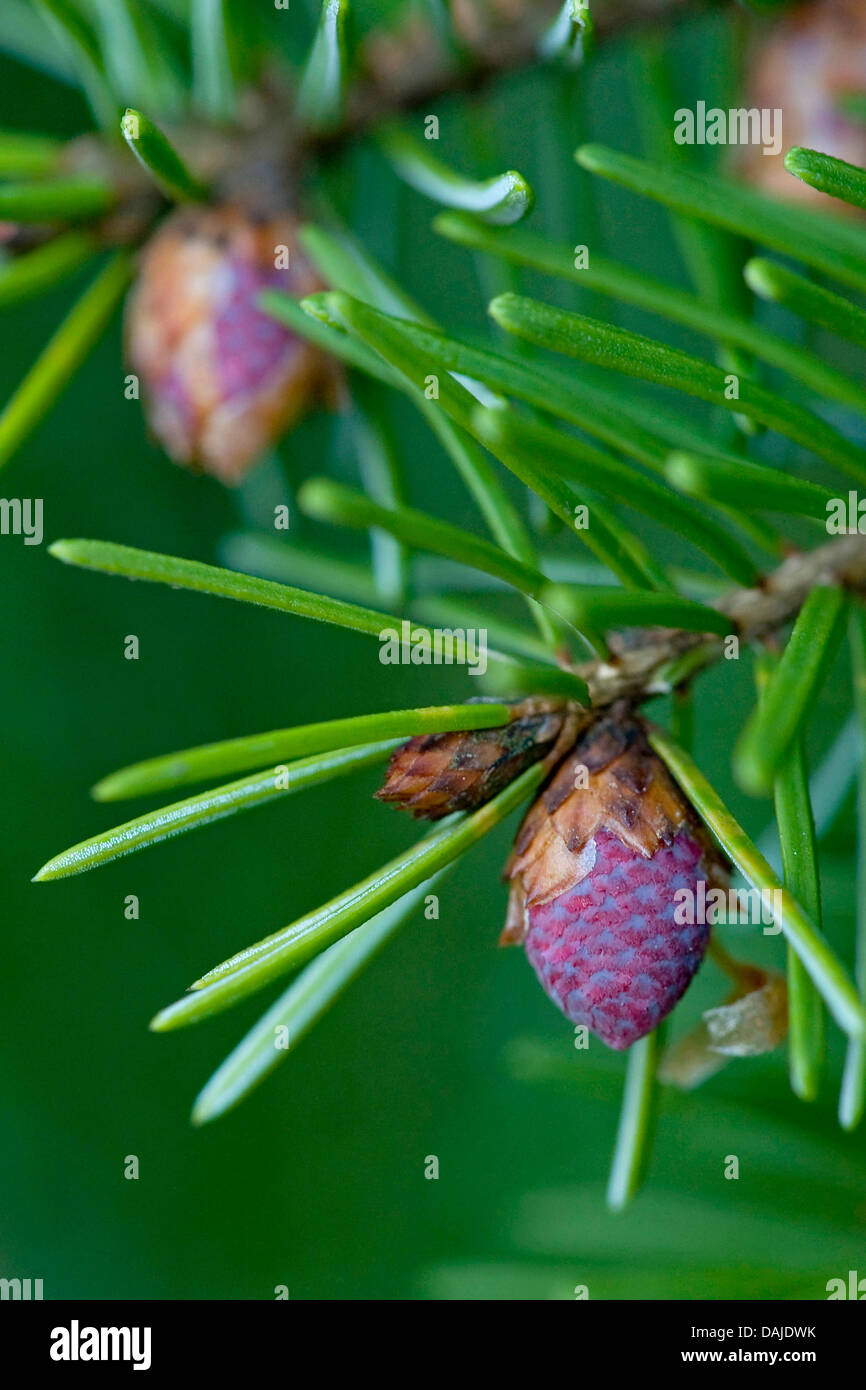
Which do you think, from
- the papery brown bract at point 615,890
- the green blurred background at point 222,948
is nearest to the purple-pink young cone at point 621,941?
the papery brown bract at point 615,890

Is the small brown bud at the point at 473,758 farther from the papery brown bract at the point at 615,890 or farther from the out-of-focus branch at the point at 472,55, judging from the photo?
the out-of-focus branch at the point at 472,55

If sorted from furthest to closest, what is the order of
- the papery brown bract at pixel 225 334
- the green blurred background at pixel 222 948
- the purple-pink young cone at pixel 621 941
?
the green blurred background at pixel 222 948 → the papery brown bract at pixel 225 334 → the purple-pink young cone at pixel 621 941

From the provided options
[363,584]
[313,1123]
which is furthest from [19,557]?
[313,1123]

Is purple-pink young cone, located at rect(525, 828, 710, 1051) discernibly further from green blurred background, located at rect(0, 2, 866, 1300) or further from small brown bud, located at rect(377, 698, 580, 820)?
green blurred background, located at rect(0, 2, 866, 1300)

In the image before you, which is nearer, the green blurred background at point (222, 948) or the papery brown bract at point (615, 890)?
the papery brown bract at point (615, 890)

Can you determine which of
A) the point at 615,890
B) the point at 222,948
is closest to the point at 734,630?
the point at 615,890

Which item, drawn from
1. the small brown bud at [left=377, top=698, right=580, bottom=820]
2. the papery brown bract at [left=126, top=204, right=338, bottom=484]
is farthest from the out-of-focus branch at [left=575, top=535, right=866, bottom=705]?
the papery brown bract at [left=126, top=204, right=338, bottom=484]
